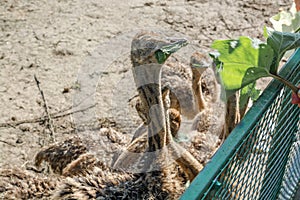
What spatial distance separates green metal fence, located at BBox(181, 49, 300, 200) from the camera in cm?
138

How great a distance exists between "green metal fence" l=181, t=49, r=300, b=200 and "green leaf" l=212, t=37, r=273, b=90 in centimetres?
10

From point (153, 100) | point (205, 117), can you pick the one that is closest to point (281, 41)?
point (153, 100)

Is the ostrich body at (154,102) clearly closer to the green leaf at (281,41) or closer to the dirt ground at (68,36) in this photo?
the green leaf at (281,41)

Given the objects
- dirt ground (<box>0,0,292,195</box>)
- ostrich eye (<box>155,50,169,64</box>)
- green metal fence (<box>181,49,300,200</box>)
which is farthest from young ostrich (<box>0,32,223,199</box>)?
dirt ground (<box>0,0,292,195</box>)

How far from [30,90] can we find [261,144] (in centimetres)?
245

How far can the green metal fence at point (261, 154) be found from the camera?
54.5 inches

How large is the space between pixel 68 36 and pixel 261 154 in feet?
9.39

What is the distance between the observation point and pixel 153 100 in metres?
2.06

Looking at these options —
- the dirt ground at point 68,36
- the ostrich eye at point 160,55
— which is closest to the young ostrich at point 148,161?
the ostrich eye at point 160,55

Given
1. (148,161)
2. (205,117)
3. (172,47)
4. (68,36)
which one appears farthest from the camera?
(68,36)

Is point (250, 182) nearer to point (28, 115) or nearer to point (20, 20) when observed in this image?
point (28, 115)

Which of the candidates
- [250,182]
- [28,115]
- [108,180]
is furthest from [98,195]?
[28,115]

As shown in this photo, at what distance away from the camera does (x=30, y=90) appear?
3.96 m

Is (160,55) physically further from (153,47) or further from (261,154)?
(261,154)
